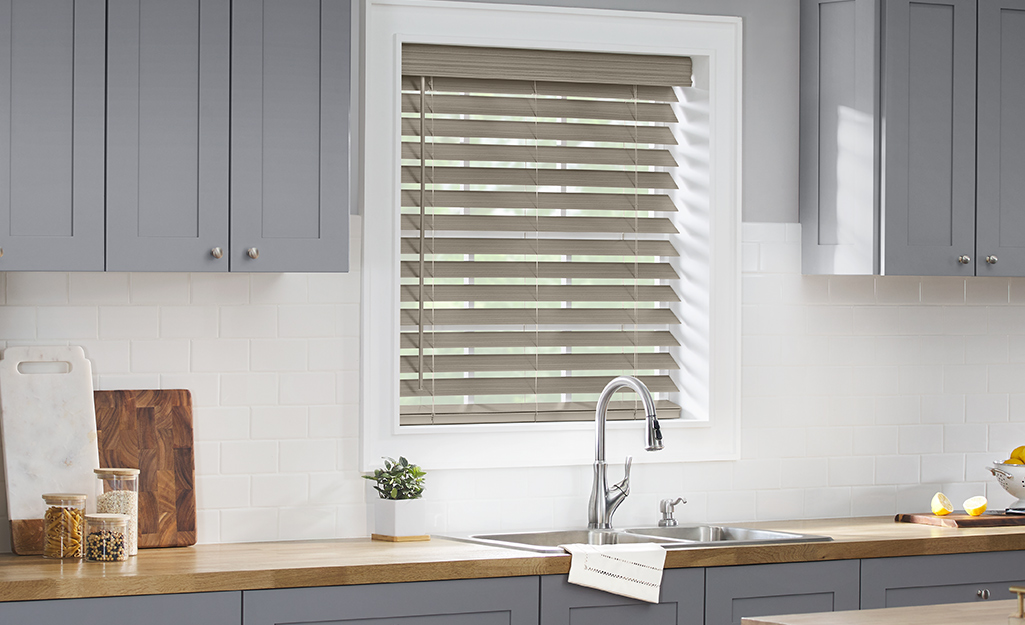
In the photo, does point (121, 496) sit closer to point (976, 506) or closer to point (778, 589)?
point (778, 589)

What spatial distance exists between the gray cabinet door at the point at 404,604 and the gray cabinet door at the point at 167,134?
871mm

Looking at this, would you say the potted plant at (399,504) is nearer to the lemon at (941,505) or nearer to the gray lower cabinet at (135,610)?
the gray lower cabinet at (135,610)

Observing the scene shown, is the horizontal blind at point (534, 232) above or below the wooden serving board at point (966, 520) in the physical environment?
above

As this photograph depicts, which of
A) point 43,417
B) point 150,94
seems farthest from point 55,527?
point 150,94

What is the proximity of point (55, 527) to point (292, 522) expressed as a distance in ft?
2.16

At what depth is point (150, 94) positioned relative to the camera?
8.75 feet

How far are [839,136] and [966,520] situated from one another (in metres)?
1.26

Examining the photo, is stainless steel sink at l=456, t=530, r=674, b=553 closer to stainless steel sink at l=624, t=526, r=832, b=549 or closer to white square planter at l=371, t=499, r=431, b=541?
stainless steel sink at l=624, t=526, r=832, b=549

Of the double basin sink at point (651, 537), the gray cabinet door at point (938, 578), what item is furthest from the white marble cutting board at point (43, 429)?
the gray cabinet door at point (938, 578)

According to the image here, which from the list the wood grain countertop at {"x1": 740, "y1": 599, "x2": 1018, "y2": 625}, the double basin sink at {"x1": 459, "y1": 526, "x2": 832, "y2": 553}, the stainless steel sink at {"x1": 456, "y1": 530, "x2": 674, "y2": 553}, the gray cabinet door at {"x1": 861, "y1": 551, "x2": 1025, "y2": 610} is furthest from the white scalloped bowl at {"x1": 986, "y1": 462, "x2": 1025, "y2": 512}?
the wood grain countertop at {"x1": 740, "y1": 599, "x2": 1018, "y2": 625}

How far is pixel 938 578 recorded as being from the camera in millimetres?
3006

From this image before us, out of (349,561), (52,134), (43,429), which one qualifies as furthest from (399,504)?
(52,134)

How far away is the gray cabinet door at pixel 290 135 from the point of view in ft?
8.94

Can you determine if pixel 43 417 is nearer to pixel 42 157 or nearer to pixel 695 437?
pixel 42 157
